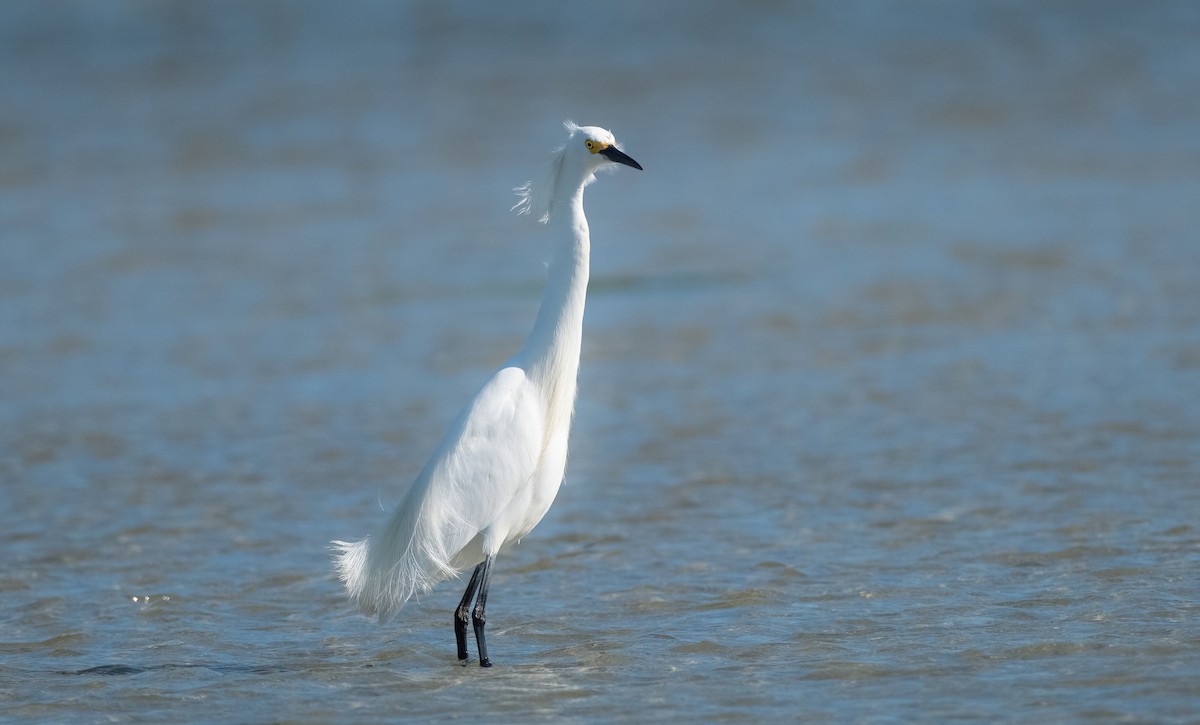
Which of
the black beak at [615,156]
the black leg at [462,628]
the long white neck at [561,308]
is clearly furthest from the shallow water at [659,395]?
the black beak at [615,156]

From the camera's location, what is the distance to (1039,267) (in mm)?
10336

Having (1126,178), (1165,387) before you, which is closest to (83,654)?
(1165,387)

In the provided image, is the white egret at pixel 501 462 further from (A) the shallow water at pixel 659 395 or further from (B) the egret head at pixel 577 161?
(A) the shallow water at pixel 659 395

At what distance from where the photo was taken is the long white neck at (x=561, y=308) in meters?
4.81

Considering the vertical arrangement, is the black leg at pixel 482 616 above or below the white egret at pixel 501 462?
below

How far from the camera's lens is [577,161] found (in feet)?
15.8

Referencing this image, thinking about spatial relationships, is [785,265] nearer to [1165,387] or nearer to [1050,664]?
[1165,387]

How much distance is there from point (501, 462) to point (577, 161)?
39.3 inches

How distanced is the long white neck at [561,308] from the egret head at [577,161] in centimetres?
3

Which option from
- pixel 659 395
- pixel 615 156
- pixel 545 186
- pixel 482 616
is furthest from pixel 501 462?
pixel 659 395

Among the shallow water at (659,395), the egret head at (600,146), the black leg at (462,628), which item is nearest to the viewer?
the shallow water at (659,395)

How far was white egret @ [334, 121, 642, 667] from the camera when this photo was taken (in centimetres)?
462

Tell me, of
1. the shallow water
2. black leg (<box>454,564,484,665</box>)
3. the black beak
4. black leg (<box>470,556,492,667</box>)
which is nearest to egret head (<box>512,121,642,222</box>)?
the black beak

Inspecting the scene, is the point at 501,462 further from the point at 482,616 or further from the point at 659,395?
the point at 659,395
